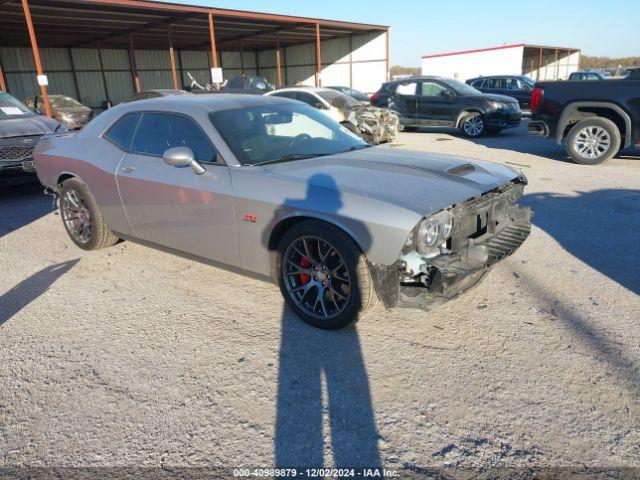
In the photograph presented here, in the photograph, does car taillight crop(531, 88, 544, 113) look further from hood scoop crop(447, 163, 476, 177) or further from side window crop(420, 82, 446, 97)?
hood scoop crop(447, 163, 476, 177)

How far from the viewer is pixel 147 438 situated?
240 centimetres

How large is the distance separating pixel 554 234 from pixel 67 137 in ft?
17.7

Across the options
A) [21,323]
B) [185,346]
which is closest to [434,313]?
[185,346]

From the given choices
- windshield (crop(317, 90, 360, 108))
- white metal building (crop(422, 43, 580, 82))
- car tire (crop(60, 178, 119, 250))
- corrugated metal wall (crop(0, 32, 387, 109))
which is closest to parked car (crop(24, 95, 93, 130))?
windshield (crop(317, 90, 360, 108))

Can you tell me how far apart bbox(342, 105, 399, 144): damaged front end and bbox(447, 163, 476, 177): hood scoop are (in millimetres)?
8677

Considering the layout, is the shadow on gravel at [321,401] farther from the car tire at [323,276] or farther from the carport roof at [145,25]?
the carport roof at [145,25]

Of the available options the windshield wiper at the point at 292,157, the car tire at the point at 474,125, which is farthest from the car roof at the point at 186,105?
the car tire at the point at 474,125

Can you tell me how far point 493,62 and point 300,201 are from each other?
34.9 meters

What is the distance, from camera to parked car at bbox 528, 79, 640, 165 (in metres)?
8.52

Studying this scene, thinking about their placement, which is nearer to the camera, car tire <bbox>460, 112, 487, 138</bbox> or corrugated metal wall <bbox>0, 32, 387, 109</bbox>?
car tire <bbox>460, 112, 487, 138</bbox>

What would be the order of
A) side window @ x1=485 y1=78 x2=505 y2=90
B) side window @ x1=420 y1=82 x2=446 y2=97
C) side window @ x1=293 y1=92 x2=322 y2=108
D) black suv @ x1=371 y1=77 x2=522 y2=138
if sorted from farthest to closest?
side window @ x1=485 y1=78 x2=505 y2=90, side window @ x1=420 y1=82 x2=446 y2=97, black suv @ x1=371 y1=77 x2=522 y2=138, side window @ x1=293 y1=92 x2=322 y2=108

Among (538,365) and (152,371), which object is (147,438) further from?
(538,365)

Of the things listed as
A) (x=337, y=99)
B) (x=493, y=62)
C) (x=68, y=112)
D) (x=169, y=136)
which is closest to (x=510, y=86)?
(x=337, y=99)

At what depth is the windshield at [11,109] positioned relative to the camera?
8242 mm
